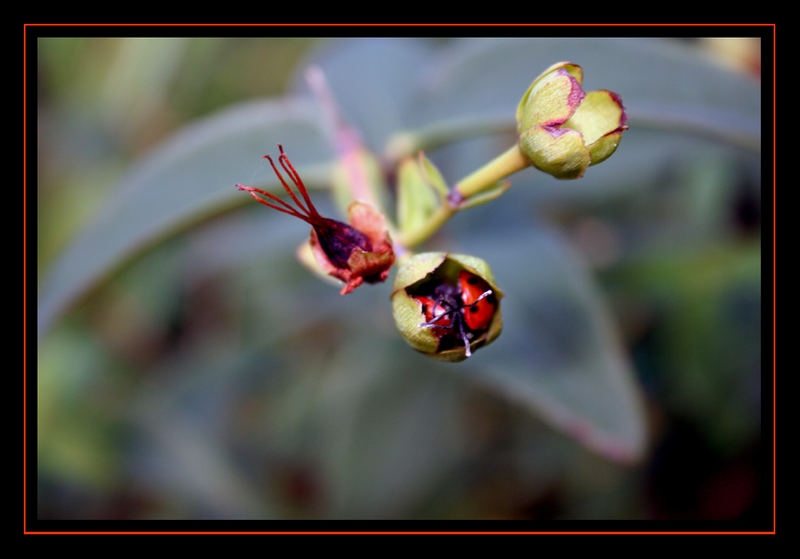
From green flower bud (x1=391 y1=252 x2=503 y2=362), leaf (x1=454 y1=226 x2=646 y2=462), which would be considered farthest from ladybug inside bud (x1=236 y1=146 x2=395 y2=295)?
leaf (x1=454 y1=226 x2=646 y2=462)

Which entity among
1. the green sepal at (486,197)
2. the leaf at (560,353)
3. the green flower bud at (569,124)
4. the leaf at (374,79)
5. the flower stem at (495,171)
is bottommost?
the leaf at (560,353)

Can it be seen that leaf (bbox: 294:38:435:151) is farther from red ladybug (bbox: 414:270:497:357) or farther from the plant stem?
red ladybug (bbox: 414:270:497:357)

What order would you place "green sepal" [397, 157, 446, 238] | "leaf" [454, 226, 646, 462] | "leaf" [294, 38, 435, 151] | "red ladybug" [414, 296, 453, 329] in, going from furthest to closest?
1. "leaf" [294, 38, 435, 151]
2. "leaf" [454, 226, 646, 462]
3. "green sepal" [397, 157, 446, 238]
4. "red ladybug" [414, 296, 453, 329]

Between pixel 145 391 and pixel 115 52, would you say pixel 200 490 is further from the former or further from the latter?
pixel 115 52

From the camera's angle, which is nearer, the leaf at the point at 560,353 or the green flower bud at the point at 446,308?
the green flower bud at the point at 446,308

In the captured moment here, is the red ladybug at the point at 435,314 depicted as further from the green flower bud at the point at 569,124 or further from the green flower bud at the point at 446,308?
the green flower bud at the point at 569,124

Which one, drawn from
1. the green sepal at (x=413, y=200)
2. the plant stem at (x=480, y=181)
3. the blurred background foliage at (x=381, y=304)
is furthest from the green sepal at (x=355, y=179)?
the plant stem at (x=480, y=181)

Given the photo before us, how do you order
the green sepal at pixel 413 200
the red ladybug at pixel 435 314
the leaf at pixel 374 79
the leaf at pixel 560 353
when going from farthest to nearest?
the leaf at pixel 374 79 → the leaf at pixel 560 353 → the green sepal at pixel 413 200 → the red ladybug at pixel 435 314

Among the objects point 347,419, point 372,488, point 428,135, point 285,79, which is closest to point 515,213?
point 428,135

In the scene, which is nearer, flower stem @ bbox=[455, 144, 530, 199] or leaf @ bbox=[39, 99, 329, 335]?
flower stem @ bbox=[455, 144, 530, 199]
